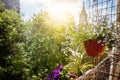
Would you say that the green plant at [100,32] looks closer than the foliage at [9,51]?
Yes

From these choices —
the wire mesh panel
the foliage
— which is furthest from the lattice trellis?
the foliage

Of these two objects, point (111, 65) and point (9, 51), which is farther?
point (9, 51)

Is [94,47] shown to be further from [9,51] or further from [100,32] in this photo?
[9,51]

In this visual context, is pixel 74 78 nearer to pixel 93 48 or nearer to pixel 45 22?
pixel 93 48

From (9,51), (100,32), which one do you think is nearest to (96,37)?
Answer: (100,32)

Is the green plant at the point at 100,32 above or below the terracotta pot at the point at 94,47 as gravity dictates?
above

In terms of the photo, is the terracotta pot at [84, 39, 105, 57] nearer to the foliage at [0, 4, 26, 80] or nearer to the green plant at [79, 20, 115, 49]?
the green plant at [79, 20, 115, 49]

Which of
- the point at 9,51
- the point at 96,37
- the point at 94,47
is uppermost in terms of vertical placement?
the point at 96,37

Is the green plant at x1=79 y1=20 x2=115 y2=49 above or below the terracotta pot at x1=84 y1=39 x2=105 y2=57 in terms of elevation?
above

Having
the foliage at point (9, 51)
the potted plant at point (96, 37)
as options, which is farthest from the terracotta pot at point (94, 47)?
the foliage at point (9, 51)

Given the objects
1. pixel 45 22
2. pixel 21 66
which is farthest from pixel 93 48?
pixel 45 22

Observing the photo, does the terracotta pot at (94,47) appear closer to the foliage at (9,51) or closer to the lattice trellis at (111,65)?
the lattice trellis at (111,65)

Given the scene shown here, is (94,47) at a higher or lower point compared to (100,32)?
lower

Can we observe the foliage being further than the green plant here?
Yes
